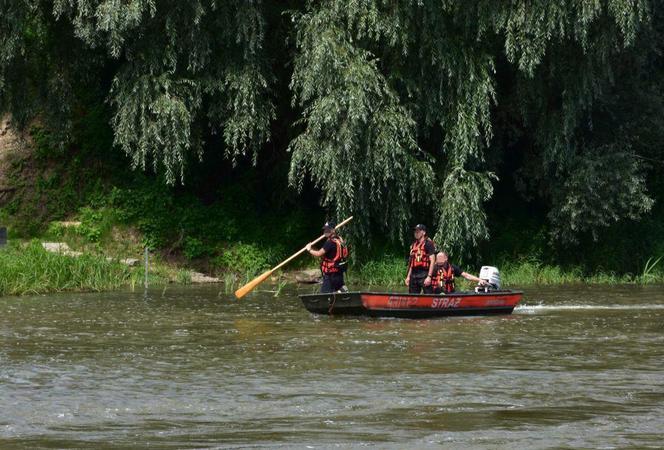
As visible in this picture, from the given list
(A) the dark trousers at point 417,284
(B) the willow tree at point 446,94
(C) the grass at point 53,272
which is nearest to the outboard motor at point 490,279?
(A) the dark trousers at point 417,284

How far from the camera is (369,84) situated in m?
28.6

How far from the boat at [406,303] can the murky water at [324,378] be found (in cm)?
29

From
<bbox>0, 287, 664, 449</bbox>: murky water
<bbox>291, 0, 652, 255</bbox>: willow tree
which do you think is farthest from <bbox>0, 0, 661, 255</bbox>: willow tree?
<bbox>0, 287, 664, 449</bbox>: murky water

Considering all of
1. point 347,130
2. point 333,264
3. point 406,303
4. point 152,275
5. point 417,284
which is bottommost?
point 406,303

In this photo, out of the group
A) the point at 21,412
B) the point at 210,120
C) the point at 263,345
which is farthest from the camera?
the point at 210,120

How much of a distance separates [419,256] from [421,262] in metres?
0.11

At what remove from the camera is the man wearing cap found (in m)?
24.1

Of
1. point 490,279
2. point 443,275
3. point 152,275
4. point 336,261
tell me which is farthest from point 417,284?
point 152,275

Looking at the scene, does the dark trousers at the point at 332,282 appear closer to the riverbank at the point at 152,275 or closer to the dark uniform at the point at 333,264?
the dark uniform at the point at 333,264

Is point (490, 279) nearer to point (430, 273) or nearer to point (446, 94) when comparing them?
point (430, 273)

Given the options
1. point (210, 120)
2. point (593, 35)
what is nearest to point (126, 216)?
point (210, 120)

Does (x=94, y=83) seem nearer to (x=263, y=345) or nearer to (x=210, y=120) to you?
(x=210, y=120)

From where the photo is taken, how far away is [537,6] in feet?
94.6

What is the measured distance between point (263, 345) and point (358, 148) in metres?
10.3
